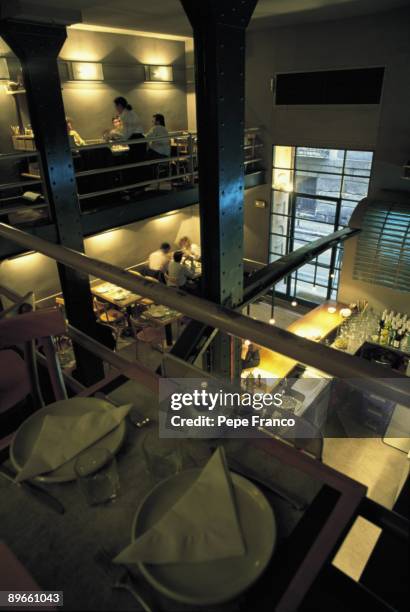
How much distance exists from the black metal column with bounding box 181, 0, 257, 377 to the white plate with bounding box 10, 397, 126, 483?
4.87 feet

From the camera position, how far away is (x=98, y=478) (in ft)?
3.11

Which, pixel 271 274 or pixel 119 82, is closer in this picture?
pixel 271 274

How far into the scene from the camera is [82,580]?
78 cm

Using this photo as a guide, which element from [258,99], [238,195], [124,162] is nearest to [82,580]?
[238,195]

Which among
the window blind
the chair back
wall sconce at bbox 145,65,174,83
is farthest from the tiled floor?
wall sconce at bbox 145,65,174,83

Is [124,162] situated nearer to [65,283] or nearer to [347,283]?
[65,283]

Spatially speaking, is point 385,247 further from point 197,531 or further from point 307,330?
point 197,531

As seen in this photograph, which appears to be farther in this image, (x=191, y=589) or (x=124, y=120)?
(x=124, y=120)

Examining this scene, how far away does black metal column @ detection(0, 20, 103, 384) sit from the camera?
12.6 ft

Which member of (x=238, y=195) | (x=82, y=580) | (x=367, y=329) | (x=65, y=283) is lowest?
(x=367, y=329)

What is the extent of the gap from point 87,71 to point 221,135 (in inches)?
332

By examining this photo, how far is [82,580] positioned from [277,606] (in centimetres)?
35
